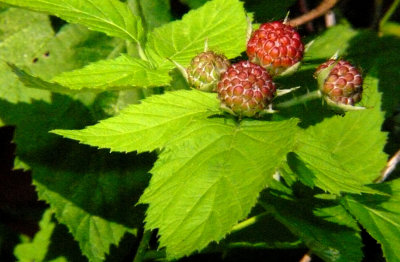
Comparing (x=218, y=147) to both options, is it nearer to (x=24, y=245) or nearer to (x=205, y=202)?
(x=205, y=202)

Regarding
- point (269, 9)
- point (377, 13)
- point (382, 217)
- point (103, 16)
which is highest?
point (103, 16)

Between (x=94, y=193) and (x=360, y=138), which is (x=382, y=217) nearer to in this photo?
(x=360, y=138)

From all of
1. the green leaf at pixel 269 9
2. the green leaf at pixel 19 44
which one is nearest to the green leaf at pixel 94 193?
the green leaf at pixel 19 44

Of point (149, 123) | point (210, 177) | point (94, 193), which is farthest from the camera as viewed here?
point (94, 193)

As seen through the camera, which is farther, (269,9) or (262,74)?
(269,9)

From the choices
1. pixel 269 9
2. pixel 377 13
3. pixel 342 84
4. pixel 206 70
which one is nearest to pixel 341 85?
pixel 342 84

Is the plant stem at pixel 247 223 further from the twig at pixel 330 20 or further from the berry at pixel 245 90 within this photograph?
the twig at pixel 330 20

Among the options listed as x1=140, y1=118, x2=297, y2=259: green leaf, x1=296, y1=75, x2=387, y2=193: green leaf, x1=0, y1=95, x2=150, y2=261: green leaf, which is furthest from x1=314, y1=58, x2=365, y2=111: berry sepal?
x1=0, y1=95, x2=150, y2=261: green leaf

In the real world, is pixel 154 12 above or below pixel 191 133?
below
